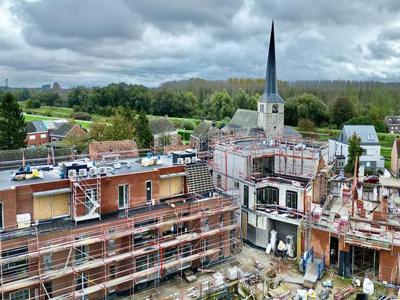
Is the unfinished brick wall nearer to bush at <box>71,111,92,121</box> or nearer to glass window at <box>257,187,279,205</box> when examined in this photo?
glass window at <box>257,187,279,205</box>

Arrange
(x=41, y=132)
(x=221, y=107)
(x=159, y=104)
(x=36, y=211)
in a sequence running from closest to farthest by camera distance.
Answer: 1. (x=36, y=211)
2. (x=41, y=132)
3. (x=221, y=107)
4. (x=159, y=104)

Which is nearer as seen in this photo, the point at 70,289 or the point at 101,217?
the point at 70,289

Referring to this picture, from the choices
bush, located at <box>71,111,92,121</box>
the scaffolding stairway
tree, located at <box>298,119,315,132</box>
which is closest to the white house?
tree, located at <box>298,119,315,132</box>

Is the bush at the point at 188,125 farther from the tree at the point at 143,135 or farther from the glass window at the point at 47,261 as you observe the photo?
the glass window at the point at 47,261

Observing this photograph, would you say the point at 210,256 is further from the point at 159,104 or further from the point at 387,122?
the point at 159,104

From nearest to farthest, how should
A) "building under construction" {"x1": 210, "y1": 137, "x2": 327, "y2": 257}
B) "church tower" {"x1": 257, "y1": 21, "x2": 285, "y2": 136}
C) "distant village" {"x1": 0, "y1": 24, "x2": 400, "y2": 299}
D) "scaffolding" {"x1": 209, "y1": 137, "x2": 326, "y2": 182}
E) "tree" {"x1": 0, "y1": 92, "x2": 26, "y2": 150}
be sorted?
"distant village" {"x1": 0, "y1": 24, "x2": 400, "y2": 299} < "building under construction" {"x1": 210, "y1": 137, "x2": 327, "y2": 257} < "scaffolding" {"x1": 209, "y1": 137, "x2": 326, "y2": 182} < "tree" {"x1": 0, "y1": 92, "x2": 26, "y2": 150} < "church tower" {"x1": 257, "y1": 21, "x2": 285, "y2": 136}

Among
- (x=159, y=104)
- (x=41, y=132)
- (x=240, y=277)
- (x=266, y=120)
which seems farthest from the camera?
(x=159, y=104)

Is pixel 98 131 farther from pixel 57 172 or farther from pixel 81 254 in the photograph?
pixel 81 254

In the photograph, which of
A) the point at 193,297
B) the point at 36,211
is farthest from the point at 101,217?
the point at 193,297
